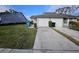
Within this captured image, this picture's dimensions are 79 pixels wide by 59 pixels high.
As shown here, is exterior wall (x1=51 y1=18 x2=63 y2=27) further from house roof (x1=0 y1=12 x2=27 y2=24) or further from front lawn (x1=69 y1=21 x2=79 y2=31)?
house roof (x1=0 y1=12 x2=27 y2=24)

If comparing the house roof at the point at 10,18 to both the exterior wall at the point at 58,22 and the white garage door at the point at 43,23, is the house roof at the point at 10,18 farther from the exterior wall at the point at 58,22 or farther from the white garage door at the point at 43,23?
the exterior wall at the point at 58,22

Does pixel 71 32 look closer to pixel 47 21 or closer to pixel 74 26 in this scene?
pixel 74 26

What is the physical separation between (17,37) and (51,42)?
0.47 m

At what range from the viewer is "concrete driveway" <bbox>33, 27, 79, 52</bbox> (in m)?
3.03

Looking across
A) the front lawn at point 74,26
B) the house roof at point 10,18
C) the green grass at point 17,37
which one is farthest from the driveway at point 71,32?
the house roof at point 10,18

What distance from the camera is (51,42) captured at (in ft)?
10.00

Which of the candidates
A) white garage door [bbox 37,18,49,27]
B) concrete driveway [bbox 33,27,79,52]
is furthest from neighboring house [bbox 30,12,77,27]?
concrete driveway [bbox 33,27,79,52]

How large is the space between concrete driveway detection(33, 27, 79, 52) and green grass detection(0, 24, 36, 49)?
84 millimetres

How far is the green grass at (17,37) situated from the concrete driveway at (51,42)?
0.08 metres

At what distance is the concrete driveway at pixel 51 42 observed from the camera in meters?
3.03

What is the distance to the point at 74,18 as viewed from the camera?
3123 mm
